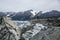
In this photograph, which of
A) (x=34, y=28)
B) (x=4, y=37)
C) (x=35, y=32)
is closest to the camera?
(x=4, y=37)

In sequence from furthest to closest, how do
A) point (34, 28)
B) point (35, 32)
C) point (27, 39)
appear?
1. point (34, 28)
2. point (35, 32)
3. point (27, 39)

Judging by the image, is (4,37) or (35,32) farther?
(35,32)

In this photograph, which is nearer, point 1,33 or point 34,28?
point 1,33

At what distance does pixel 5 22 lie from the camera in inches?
416

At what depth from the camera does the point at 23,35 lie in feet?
36.0

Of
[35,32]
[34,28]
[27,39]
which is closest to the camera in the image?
[27,39]

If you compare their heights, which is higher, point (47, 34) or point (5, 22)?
point (5, 22)

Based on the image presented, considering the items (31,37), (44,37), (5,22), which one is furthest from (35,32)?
(5,22)

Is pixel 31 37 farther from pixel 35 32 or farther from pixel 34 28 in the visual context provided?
pixel 34 28

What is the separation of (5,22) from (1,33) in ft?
3.27

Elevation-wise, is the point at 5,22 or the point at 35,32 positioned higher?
the point at 5,22

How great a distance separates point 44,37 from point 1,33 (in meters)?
2.69

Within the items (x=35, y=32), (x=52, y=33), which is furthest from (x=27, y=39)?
(x=52, y=33)

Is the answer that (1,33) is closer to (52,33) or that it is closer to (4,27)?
(4,27)
